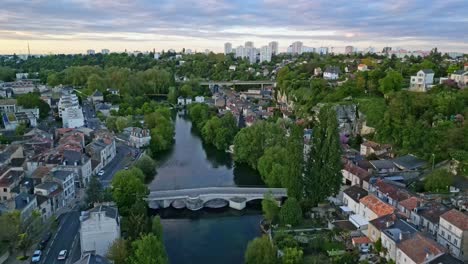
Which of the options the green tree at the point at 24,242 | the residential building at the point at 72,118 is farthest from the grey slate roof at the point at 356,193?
the residential building at the point at 72,118

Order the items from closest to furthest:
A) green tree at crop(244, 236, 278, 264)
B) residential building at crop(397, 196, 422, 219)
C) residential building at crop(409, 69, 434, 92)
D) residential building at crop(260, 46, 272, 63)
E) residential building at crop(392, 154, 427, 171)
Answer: green tree at crop(244, 236, 278, 264), residential building at crop(397, 196, 422, 219), residential building at crop(392, 154, 427, 171), residential building at crop(409, 69, 434, 92), residential building at crop(260, 46, 272, 63)

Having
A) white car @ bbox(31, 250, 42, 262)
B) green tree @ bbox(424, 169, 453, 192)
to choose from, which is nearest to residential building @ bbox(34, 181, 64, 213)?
white car @ bbox(31, 250, 42, 262)

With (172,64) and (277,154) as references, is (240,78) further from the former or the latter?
(277,154)

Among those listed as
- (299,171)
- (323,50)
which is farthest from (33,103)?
(323,50)

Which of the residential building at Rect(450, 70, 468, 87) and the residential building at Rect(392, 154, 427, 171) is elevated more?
the residential building at Rect(450, 70, 468, 87)

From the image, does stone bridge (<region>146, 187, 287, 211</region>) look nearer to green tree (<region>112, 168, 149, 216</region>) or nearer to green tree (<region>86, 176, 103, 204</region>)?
green tree (<region>112, 168, 149, 216</region>)

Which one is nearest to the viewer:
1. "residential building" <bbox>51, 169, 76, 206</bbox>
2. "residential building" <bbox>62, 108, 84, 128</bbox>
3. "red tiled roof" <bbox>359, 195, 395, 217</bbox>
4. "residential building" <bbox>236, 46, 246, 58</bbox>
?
"red tiled roof" <bbox>359, 195, 395, 217</bbox>

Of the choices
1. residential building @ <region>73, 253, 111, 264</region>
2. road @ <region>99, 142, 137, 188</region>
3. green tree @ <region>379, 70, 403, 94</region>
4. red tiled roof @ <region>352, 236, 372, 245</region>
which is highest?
green tree @ <region>379, 70, 403, 94</region>
